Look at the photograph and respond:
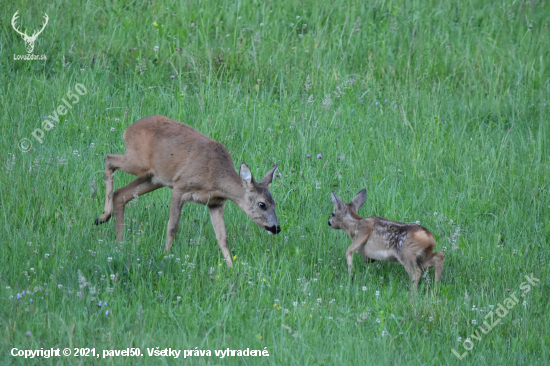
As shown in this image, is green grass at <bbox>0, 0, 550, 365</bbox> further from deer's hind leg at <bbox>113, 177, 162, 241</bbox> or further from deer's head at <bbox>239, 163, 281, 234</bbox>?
deer's head at <bbox>239, 163, 281, 234</bbox>

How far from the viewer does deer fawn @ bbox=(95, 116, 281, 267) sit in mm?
6980

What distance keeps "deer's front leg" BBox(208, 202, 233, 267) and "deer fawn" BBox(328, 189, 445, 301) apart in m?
1.09

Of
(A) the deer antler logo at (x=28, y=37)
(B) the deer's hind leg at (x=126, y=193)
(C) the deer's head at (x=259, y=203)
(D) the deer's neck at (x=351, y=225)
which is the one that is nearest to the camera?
(C) the deer's head at (x=259, y=203)

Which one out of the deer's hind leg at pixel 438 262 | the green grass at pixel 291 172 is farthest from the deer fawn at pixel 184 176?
the deer's hind leg at pixel 438 262

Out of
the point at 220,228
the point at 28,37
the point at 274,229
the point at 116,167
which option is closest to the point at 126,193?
the point at 116,167

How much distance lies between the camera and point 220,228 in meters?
6.99

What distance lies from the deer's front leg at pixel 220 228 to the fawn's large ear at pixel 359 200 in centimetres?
136

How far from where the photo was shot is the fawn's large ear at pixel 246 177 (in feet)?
22.7

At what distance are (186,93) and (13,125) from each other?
2.41 meters

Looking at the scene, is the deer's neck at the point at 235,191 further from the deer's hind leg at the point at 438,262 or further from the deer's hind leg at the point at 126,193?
the deer's hind leg at the point at 438,262

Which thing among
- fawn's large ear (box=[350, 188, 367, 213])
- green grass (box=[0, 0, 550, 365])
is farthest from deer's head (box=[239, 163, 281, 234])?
fawn's large ear (box=[350, 188, 367, 213])

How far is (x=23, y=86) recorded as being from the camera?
9281 mm

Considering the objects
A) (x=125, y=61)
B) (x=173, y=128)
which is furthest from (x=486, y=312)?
(x=125, y=61)

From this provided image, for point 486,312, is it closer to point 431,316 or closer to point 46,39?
point 431,316
